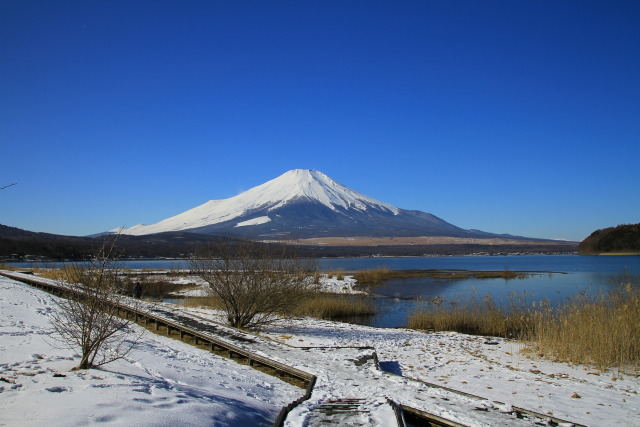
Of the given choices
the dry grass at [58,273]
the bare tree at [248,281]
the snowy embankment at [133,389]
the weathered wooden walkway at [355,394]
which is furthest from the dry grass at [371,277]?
the snowy embankment at [133,389]

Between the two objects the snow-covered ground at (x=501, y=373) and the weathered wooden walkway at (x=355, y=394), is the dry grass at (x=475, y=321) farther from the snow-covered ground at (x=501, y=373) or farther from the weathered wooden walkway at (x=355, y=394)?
the weathered wooden walkway at (x=355, y=394)

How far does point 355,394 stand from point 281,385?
1747 millimetres

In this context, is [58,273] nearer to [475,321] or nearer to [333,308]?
[333,308]

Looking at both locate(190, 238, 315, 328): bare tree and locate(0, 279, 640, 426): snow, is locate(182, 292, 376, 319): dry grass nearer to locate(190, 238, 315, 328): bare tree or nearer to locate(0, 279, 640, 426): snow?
locate(190, 238, 315, 328): bare tree

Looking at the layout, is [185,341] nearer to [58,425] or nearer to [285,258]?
[285,258]

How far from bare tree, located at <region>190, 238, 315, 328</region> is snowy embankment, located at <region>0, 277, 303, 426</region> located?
5.34m

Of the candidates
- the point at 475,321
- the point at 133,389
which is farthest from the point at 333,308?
the point at 133,389

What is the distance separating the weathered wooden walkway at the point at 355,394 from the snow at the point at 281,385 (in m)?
0.03

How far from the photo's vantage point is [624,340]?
10.7m

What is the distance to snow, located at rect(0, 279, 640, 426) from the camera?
214 inches

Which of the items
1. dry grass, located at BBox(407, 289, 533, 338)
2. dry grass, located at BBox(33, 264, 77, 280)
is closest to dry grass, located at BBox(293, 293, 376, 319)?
→ dry grass, located at BBox(407, 289, 533, 338)

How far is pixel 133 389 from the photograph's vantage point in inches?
241

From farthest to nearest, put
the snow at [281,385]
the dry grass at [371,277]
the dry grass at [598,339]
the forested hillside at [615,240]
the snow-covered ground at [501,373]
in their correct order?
1. the forested hillside at [615,240]
2. the dry grass at [371,277]
3. the dry grass at [598,339]
4. the snow-covered ground at [501,373]
5. the snow at [281,385]

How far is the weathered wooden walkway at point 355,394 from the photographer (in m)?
6.32
